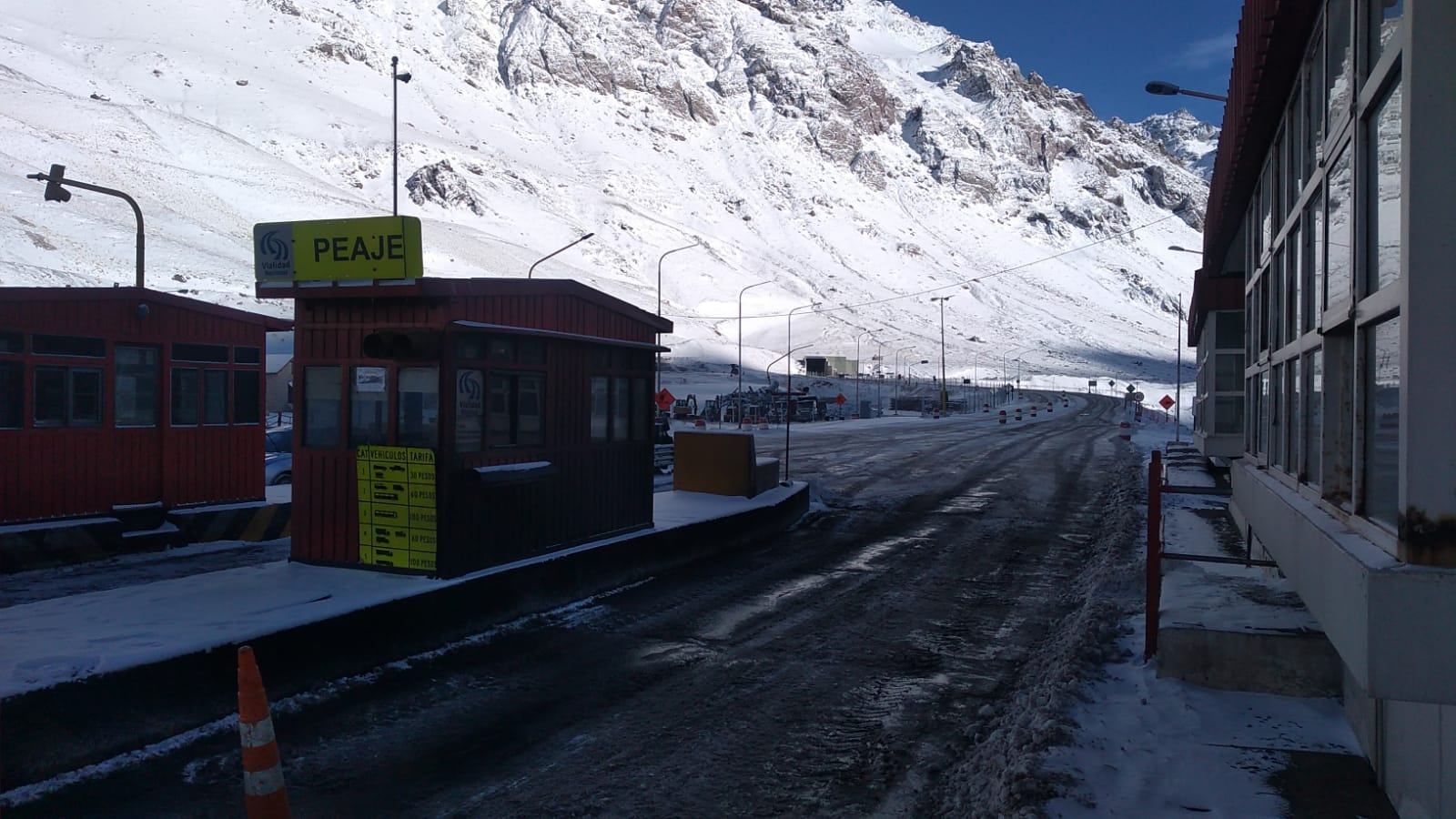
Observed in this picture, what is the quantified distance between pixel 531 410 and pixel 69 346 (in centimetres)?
673

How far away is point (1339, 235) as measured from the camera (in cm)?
498

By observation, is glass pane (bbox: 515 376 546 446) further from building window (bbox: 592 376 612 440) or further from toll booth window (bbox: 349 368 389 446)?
toll booth window (bbox: 349 368 389 446)

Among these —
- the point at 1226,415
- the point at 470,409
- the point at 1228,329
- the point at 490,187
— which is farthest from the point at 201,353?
the point at 490,187

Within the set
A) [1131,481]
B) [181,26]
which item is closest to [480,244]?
[181,26]

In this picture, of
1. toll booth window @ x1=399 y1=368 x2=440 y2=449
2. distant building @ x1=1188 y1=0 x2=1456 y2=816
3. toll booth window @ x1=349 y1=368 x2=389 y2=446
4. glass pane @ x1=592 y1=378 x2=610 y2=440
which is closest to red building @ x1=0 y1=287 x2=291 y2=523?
toll booth window @ x1=349 y1=368 x2=389 y2=446

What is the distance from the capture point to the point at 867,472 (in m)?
27.8

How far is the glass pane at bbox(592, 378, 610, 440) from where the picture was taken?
13.0 meters

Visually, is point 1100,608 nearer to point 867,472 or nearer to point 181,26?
point 867,472

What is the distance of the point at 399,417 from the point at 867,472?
1868 centimetres

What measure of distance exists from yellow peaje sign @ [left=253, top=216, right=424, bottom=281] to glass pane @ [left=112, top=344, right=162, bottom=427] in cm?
475

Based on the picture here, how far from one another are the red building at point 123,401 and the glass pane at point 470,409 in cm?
541

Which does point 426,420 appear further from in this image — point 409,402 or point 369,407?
point 369,407

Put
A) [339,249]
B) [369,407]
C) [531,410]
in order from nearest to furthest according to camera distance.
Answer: [339,249] → [369,407] → [531,410]

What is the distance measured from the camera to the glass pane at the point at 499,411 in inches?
429
